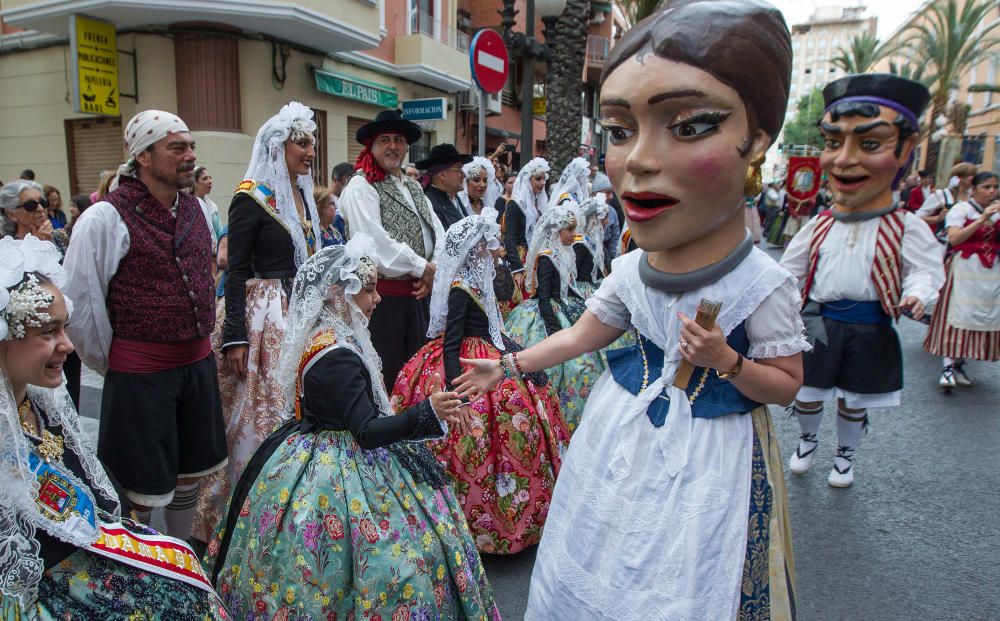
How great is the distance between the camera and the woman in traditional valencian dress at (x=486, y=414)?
329 cm

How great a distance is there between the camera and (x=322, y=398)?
7.73 ft

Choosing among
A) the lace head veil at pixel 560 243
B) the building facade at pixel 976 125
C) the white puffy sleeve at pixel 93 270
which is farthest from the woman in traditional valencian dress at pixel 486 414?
the building facade at pixel 976 125

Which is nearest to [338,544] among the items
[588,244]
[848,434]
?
[848,434]

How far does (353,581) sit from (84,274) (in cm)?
164

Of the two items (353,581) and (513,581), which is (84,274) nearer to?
(353,581)

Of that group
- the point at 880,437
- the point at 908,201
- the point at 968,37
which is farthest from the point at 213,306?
the point at 968,37

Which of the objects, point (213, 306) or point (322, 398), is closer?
point (322, 398)

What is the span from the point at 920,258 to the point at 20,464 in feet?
13.1

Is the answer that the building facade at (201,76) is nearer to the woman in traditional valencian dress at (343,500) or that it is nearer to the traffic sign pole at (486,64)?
the traffic sign pole at (486,64)

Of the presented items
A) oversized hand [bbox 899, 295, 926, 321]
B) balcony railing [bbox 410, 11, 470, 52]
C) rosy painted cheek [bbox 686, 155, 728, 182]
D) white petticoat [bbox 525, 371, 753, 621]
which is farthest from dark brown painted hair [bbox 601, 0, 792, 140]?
balcony railing [bbox 410, 11, 470, 52]

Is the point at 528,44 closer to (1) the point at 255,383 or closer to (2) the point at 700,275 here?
(1) the point at 255,383

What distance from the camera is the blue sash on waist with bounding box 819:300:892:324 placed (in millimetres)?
3834

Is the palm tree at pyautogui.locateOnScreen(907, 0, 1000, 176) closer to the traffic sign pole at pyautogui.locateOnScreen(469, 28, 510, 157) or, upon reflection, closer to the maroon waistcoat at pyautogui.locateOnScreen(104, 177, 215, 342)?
the traffic sign pole at pyautogui.locateOnScreen(469, 28, 510, 157)

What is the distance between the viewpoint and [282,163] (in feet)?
11.7
